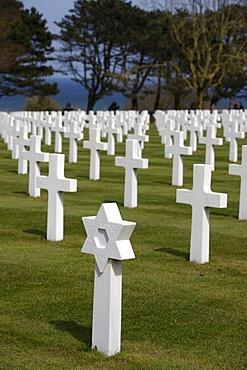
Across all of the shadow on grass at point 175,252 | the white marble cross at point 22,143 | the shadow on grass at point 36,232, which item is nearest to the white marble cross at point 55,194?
the shadow on grass at point 36,232

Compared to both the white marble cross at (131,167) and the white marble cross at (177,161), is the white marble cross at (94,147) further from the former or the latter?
the white marble cross at (131,167)

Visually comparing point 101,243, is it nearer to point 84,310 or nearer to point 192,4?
point 84,310

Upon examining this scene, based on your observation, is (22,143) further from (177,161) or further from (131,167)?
(131,167)

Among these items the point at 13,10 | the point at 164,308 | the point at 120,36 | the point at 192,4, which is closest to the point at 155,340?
the point at 164,308

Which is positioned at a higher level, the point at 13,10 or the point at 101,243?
the point at 13,10

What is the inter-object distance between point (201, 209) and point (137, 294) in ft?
4.67

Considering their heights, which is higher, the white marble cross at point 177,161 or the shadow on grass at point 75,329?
the white marble cross at point 177,161

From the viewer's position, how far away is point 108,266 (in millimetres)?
5227

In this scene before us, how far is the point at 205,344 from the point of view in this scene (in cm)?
573

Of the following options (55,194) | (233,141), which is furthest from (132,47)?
(55,194)

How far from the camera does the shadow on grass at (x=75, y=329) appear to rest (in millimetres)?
5754

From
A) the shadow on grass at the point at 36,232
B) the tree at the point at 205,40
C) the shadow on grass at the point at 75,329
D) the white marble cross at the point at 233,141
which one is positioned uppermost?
the tree at the point at 205,40

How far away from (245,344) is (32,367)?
1.40m

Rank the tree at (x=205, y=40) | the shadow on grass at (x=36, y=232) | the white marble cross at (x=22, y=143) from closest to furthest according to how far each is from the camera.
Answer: the shadow on grass at (x=36, y=232), the white marble cross at (x=22, y=143), the tree at (x=205, y=40)
